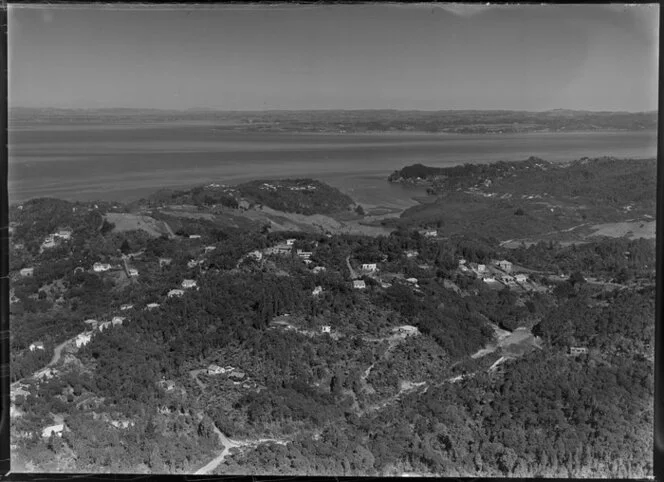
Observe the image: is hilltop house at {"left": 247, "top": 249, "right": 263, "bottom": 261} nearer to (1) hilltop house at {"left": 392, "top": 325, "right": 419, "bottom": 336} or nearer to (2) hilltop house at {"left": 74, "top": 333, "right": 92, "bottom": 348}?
(1) hilltop house at {"left": 392, "top": 325, "right": 419, "bottom": 336}

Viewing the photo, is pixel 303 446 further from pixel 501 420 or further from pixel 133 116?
pixel 133 116

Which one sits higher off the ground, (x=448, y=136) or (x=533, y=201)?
(x=448, y=136)

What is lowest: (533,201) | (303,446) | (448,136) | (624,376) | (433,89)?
(303,446)

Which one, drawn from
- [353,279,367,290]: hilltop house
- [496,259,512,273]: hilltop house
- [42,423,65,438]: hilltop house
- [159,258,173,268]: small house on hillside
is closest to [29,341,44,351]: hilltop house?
[42,423,65,438]: hilltop house

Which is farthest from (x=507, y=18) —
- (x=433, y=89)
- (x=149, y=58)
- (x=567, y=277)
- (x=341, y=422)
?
(x=341, y=422)

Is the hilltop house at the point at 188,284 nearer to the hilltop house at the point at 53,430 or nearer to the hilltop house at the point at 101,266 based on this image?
the hilltop house at the point at 101,266

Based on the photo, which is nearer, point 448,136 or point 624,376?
point 624,376
